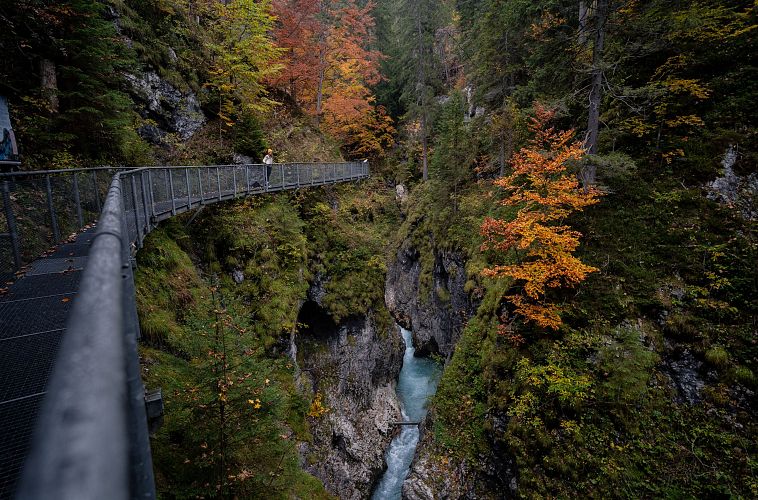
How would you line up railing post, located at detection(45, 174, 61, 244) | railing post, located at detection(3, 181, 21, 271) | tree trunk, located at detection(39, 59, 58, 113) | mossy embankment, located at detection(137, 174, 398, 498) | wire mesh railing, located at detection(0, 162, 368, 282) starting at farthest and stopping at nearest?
tree trunk, located at detection(39, 59, 58, 113) < railing post, located at detection(45, 174, 61, 244) < wire mesh railing, located at detection(0, 162, 368, 282) < railing post, located at detection(3, 181, 21, 271) < mossy embankment, located at detection(137, 174, 398, 498)

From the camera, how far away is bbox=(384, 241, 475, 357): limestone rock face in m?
18.3

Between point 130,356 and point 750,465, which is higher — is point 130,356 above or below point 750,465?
above

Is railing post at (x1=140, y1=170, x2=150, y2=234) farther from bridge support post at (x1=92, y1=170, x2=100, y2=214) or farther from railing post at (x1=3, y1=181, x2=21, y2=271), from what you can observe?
railing post at (x1=3, y1=181, x2=21, y2=271)

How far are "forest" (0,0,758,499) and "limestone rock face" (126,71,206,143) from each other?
11cm

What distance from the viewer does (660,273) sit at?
9211mm

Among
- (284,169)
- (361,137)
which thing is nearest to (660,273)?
(284,169)

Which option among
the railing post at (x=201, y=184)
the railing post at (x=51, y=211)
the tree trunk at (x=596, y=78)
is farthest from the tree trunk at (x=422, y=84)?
the railing post at (x=51, y=211)

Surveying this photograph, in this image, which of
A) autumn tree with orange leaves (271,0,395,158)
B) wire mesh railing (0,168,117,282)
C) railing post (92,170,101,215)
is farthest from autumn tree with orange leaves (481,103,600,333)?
autumn tree with orange leaves (271,0,395,158)

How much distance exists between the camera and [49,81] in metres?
8.84

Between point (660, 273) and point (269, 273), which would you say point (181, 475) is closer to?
point (269, 273)

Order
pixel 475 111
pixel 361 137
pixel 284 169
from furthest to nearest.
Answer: pixel 361 137 → pixel 475 111 → pixel 284 169

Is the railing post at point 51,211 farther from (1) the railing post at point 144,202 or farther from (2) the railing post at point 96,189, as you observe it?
(1) the railing post at point 144,202

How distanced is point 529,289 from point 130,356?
30.7 ft

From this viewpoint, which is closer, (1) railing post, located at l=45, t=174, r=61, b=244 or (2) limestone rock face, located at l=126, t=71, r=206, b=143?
(1) railing post, located at l=45, t=174, r=61, b=244
